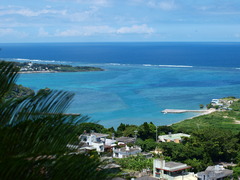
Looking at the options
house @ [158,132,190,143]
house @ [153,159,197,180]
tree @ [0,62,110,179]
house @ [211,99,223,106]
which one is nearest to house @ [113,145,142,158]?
house @ [153,159,197,180]

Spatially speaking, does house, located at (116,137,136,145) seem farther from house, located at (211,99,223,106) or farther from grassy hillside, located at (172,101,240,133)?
house, located at (211,99,223,106)

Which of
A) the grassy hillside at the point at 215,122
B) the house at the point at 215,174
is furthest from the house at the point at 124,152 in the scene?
the grassy hillside at the point at 215,122

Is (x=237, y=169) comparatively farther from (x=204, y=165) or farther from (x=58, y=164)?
(x=58, y=164)

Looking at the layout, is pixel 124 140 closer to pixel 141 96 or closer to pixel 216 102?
pixel 216 102

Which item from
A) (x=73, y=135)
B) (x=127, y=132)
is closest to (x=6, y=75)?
(x=73, y=135)

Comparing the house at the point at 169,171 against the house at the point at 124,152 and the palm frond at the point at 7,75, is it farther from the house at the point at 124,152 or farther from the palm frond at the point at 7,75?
the palm frond at the point at 7,75

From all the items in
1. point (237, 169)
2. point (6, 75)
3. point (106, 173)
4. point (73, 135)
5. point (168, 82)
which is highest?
point (168, 82)

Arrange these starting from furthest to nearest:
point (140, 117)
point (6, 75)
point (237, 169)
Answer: point (140, 117)
point (237, 169)
point (6, 75)
